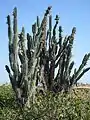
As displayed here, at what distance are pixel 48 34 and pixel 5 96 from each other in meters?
2.71

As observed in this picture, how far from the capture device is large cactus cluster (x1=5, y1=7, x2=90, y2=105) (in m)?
11.3

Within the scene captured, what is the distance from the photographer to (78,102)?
12.1 metres

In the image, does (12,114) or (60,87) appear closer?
(12,114)

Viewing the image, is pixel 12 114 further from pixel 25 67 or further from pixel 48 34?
pixel 48 34

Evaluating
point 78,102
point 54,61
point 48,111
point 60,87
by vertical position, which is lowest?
point 48,111

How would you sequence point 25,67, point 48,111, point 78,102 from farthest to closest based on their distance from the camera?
1. point 78,102
2. point 25,67
3. point 48,111

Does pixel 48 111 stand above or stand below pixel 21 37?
below

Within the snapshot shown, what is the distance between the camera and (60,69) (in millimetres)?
12953

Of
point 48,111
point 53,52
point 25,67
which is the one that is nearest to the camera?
point 48,111

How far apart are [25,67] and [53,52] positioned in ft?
6.42

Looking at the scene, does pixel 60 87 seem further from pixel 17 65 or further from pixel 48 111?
pixel 48 111

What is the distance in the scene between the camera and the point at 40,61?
41.8ft

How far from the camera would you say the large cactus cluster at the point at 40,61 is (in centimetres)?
1132

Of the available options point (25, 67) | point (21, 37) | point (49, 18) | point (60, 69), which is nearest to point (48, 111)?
point (25, 67)
